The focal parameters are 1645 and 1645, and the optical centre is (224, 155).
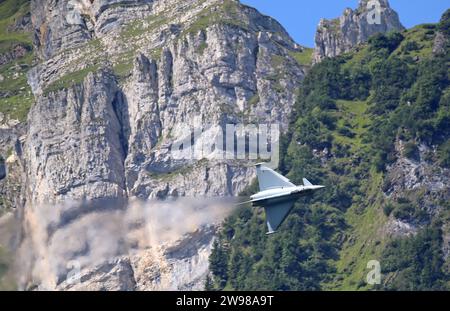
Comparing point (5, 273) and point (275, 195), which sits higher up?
point (275, 195)

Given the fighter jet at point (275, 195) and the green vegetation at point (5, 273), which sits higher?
the fighter jet at point (275, 195)

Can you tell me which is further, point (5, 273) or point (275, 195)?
point (5, 273)

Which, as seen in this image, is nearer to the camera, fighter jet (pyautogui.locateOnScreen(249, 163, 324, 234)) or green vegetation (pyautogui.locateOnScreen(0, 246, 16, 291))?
fighter jet (pyautogui.locateOnScreen(249, 163, 324, 234))

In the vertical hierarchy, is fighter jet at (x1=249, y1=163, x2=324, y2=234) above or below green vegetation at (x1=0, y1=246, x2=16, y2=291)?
above

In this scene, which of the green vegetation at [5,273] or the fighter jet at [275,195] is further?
the green vegetation at [5,273]
